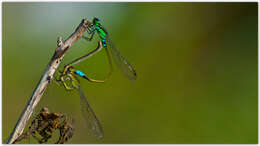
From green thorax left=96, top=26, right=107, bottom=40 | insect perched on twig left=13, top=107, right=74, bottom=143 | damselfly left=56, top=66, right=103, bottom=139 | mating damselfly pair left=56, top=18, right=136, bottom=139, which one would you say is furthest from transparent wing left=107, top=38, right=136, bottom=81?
insect perched on twig left=13, top=107, right=74, bottom=143

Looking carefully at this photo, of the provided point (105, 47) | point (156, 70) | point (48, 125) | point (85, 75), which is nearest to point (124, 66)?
point (105, 47)

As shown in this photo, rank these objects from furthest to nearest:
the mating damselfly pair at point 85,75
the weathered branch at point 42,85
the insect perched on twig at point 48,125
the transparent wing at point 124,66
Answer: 1. the transparent wing at point 124,66
2. the mating damselfly pair at point 85,75
3. the insect perched on twig at point 48,125
4. the weathered branch at point 42,85

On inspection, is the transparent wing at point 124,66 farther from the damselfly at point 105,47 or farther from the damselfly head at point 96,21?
the damselfly head at point 96,21

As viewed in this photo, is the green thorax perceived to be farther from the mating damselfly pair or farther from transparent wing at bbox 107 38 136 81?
transparent wing at bbox 107 38 136 81

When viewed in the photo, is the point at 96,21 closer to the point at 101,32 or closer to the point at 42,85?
the point at 101,32

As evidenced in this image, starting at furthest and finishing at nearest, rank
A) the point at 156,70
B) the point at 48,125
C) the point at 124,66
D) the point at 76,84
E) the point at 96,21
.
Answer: the point at 156,70 < the point at 124,66 < the point at 76,84 < the point at 96,21 < the point at 48,125

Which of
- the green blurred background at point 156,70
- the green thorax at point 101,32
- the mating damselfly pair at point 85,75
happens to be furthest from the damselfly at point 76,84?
the green blurred background at point 156,70

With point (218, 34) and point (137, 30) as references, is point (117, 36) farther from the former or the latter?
point (218, 34)

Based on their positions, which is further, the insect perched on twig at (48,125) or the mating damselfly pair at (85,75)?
the mating damselfly pair at (85,75)

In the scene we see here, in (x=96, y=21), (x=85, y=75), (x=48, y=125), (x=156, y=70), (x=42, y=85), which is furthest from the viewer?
(x=156, y=70)
